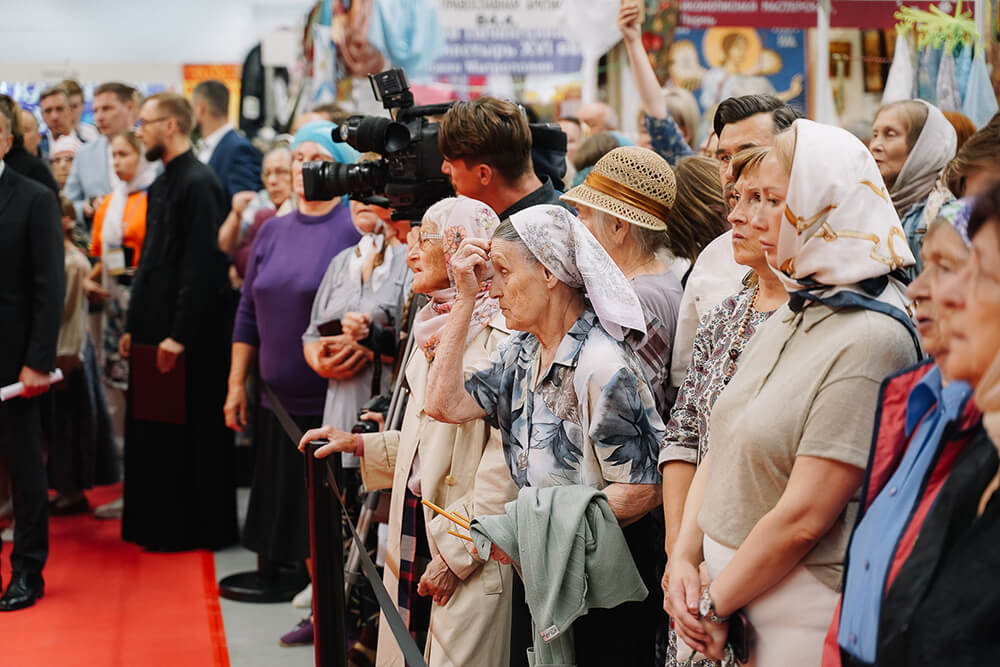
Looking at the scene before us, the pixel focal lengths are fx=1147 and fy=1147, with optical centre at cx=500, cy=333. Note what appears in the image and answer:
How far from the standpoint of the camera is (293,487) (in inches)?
165

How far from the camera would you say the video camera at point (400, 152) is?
3154 mm

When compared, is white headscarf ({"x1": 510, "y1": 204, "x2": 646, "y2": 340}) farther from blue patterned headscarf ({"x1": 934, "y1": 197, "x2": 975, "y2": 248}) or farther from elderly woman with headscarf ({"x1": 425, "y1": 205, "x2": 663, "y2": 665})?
blue patterned headscarf ({"x1": 934, "y1": 197, "x2": 975, "y2": 248})

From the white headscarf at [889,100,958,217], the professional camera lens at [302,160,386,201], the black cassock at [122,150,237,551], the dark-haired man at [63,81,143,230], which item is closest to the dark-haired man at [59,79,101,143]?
the dark-haired man at [63,81,143,230]

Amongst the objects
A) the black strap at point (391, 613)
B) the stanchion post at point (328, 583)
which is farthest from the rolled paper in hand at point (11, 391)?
the stanchion post at point (328, 583)

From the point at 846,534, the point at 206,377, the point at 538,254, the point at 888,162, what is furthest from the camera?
the point at 206,377

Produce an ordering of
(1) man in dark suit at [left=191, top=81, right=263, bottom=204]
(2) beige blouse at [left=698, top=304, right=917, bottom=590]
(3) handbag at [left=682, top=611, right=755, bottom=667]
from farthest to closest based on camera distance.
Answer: (1) man in dark suit at [left=191, top=81, right=263, bottom=204] → (3) handbag at [left=682, top=611, right=755, bottom=667] → (2) beige blouse at [left=698, top=304, right=917, bottom=590]

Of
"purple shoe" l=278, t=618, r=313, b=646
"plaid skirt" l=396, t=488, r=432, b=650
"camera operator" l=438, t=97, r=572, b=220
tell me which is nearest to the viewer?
"plaid skirt" l=396, t=488, r=432, b=650

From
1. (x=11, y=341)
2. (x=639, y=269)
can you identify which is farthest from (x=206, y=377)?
(x=639, y=269)

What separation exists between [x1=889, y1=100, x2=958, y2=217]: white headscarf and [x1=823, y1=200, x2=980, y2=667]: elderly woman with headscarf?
71.5 inches

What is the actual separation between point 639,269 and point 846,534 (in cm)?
112

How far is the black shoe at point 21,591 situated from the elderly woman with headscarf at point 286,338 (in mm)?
805

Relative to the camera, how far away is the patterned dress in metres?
2.09

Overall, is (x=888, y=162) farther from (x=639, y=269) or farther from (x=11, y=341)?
(x=11, y=341)

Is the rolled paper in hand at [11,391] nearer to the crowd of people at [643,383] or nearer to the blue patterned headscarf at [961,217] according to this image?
the crowd of people at [643,383]
